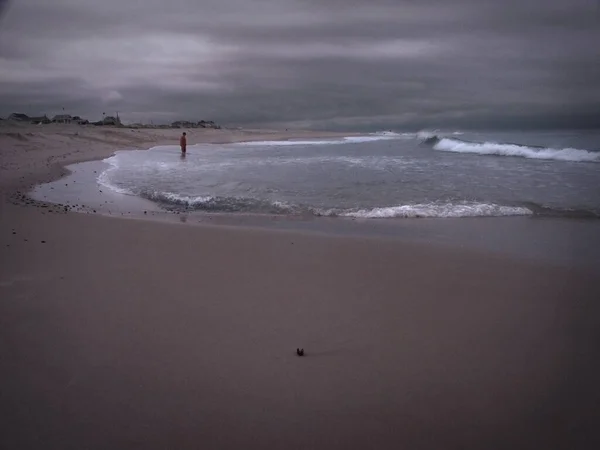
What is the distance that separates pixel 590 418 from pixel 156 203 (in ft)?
31.7

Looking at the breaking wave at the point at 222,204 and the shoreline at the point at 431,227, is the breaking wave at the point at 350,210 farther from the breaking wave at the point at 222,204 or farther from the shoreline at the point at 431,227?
Result: the shoreline at the point at 431,227

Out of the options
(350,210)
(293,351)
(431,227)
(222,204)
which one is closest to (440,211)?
(431,227)

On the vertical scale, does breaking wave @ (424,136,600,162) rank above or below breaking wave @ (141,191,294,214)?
above

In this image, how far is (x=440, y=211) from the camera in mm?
9164

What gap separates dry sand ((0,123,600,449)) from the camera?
106 inches

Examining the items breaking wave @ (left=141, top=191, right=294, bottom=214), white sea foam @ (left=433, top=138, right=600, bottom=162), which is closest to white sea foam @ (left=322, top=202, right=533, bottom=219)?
breaking wave @ (left=141, top=191, right=294, bottom=214)

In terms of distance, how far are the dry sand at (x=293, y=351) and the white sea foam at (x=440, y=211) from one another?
115 inches

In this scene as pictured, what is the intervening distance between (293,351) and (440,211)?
6.41 meters

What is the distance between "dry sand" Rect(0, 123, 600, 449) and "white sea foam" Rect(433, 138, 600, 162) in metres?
18.0

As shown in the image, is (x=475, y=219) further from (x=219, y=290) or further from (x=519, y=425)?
(x=519, y=425)

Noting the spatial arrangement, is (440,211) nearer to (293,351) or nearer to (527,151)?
(293,351)

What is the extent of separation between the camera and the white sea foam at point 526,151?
20611 mm

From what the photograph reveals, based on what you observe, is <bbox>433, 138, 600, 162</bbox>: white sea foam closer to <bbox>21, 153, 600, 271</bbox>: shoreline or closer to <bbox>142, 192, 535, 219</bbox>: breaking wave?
<bbox>142, 192, 535, 219</bbox>: breaking wave

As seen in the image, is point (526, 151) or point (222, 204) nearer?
point (222, 204)
